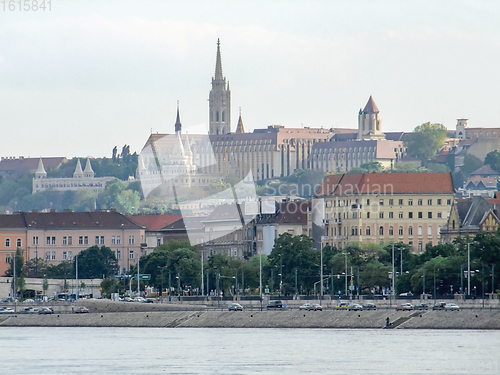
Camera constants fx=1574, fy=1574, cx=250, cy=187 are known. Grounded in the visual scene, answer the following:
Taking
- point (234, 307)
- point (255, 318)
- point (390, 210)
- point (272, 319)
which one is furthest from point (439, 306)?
point (390, 210)

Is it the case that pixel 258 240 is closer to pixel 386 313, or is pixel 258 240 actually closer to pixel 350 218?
pixel 350 218

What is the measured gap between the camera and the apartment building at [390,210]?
172625mm

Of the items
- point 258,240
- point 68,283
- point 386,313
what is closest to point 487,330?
point 386,313

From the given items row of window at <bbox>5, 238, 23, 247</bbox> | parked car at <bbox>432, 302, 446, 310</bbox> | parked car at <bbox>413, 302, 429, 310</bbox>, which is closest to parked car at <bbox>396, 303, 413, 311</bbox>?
parked car at <bbox>413, 302, 429, 310</bbox>

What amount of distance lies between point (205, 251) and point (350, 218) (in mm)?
26548

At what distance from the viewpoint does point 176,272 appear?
480 feet

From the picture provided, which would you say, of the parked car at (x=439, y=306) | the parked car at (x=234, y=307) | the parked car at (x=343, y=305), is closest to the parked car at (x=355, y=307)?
the parked car at (x=343, y=305)

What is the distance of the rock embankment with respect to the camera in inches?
4003

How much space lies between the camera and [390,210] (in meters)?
175

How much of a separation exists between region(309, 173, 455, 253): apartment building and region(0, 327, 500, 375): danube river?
220ft

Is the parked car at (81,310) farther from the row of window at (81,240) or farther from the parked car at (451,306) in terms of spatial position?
the row of window at (81,240)

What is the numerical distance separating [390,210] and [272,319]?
64832 mm

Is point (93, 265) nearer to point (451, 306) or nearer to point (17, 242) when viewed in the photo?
point (17, 242)

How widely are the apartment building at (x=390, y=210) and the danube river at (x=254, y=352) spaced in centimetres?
6721
